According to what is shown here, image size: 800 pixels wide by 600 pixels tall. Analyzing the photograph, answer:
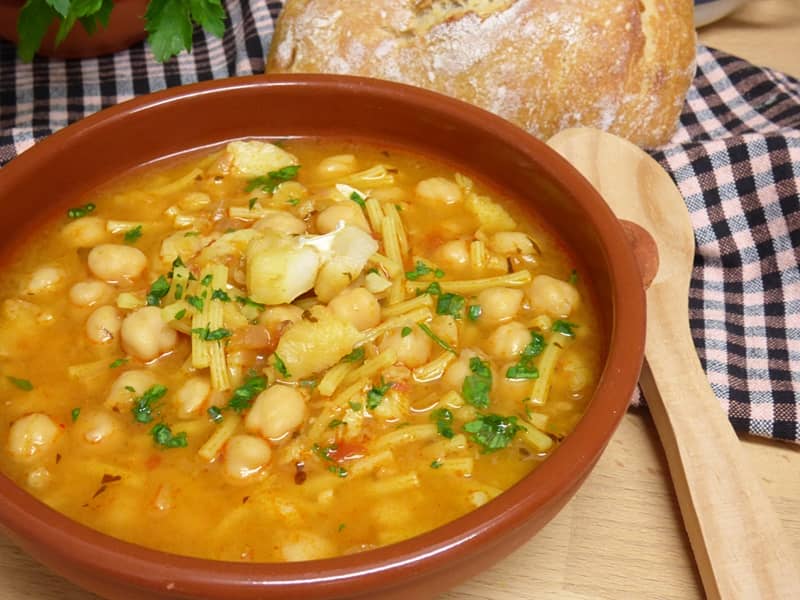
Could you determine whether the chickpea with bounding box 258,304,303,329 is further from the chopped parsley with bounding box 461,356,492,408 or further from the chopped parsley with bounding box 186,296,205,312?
the chopped parsley with bounding box 461,356,492,408

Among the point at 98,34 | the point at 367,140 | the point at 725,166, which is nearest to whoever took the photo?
the point at 367,140

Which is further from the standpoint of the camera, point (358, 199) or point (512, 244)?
point (358, 199)

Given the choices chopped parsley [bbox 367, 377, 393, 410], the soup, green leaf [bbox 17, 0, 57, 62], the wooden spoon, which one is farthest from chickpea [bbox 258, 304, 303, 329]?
green leaf [bbox 17, 0, 57, 62]

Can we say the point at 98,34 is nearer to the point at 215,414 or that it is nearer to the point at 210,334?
the point at 210,334

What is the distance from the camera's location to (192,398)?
203 cm

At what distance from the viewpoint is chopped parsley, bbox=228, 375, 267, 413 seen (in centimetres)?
204

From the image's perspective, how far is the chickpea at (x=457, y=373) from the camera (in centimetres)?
210

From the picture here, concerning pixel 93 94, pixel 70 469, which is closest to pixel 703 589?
pixel 70 469

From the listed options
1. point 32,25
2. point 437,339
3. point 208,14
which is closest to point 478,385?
point 437,339

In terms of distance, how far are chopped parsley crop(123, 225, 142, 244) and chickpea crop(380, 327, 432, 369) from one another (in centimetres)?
78

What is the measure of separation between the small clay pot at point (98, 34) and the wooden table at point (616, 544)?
7.22 ft

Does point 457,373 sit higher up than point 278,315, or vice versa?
point 278,315

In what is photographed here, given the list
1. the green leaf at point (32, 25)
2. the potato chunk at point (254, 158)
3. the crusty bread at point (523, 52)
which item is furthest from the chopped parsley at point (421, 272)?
the green leaf at point (32, 25)

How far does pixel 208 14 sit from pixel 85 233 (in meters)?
0.84
